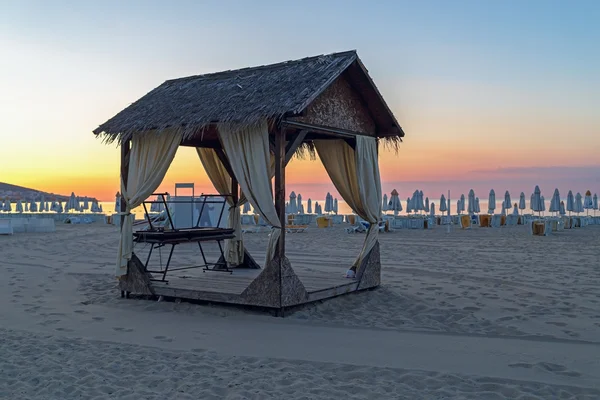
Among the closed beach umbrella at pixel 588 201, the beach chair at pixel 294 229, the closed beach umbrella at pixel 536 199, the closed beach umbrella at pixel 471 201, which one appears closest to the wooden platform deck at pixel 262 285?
the beach chair at pixel 294 229

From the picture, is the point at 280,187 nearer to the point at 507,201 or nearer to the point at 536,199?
the point at 536,199

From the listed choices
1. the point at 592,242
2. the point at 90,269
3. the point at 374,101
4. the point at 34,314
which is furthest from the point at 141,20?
the point at 592,242

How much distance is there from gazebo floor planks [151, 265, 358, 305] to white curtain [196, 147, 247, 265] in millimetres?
744

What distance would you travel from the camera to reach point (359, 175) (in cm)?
764

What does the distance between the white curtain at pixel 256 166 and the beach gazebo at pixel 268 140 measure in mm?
12

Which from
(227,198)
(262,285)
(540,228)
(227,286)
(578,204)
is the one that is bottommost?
(227,286)

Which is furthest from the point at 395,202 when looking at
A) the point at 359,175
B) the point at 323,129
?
the point at 323,129

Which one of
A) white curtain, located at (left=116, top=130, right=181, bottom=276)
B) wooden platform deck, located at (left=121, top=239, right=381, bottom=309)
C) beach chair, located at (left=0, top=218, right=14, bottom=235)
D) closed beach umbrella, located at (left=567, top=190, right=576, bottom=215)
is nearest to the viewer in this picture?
wooden platform deck, located at (left=121, top=239, right=381, bottom=309)

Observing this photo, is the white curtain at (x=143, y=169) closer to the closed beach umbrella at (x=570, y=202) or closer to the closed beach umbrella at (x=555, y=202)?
the closed beach umbrella at (x=555, y=202)

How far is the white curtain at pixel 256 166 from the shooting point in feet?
20.8

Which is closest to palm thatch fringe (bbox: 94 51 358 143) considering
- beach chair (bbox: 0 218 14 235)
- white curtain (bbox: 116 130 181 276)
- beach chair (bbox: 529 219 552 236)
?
white curtain (bbox: 116 130 181 276)

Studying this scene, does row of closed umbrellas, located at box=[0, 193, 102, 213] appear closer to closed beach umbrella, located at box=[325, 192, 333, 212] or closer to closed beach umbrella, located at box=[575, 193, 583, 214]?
closed beach umbrella, located at box=[325, 192, 333, 212]

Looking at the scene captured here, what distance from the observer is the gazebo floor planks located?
6.66m

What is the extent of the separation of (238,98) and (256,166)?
976 mm
